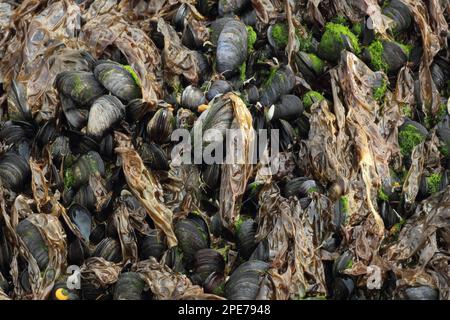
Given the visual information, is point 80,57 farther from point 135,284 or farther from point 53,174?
point 135,284

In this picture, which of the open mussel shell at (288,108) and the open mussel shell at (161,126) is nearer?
the open mussel shell at (161,126)

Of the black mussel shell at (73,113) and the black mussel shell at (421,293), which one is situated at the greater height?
the black mussel shell at (73,113)

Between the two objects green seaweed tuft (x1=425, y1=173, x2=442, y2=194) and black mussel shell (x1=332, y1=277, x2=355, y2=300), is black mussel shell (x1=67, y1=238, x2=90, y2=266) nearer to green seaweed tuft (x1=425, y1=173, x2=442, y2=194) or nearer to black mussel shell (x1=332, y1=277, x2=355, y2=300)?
black mussel shell (x1=332, y1=277, x2=355, y2=300)

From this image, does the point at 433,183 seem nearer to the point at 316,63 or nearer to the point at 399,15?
the point at 316,63

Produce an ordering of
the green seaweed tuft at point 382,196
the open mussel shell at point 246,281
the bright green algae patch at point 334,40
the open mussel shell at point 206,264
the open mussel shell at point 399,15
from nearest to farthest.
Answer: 1. the open mussel shell at point 246,281
2. the open mussel shell at point 206,264
3. the green seaweed tuft at point 382,196
4. the bright green algae patch at point 334,40
5. the open mussel shell at point 399,15

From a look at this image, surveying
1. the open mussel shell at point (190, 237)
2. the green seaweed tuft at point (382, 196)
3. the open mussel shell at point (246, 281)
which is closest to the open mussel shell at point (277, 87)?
the green seaweed tuft at point (382, 196)

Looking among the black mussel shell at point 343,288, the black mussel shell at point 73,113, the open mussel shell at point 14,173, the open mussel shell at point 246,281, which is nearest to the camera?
the open mussel shell at point 246,281

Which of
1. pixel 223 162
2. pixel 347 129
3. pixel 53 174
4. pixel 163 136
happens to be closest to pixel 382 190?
pixel 347 129

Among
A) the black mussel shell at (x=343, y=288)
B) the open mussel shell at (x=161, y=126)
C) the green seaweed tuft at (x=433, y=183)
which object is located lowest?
the black mussel shell at (x=343, y=288)

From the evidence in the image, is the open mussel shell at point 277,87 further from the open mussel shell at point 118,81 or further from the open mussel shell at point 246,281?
the open mussel shell at point 246,281
